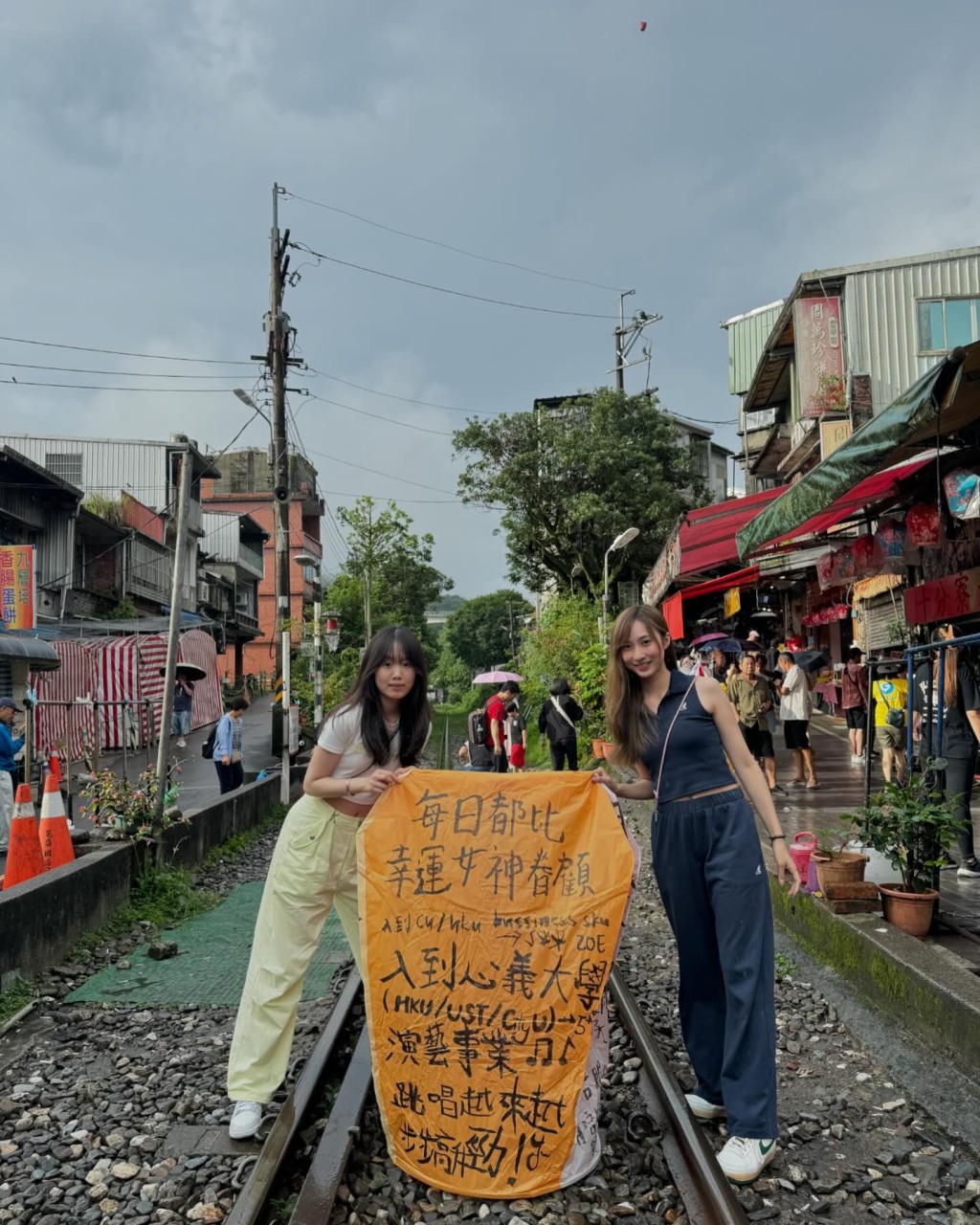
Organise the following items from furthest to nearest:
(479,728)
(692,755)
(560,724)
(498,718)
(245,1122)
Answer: (479,728)
(498,718)
(560,724)
(245,1122)
(692,755)

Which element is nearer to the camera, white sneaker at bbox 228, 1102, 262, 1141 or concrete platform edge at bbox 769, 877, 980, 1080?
white sneaker at bbox 228, 1102, 262, 1141

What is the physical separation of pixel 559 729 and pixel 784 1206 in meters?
10.7

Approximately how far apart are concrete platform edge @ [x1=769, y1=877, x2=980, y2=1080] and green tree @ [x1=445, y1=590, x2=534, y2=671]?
250 ft

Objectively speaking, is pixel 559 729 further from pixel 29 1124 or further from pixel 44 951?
pixel 29 1124

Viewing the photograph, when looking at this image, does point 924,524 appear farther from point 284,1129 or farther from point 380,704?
point 284,1129

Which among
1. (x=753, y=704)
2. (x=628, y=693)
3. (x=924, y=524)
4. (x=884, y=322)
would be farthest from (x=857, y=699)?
(x=628, y=693)

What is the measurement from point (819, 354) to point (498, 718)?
979 centimetres

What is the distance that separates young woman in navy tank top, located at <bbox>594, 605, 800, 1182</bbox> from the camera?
330 centimetres

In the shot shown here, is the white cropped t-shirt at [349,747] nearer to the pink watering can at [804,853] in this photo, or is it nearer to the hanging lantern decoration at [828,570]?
the pink watering can at [804,853]

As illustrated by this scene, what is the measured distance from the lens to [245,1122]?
357 centimetres

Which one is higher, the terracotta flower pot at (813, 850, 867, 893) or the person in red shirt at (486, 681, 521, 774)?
the person in red shirt at (486, 681, 521, 774)

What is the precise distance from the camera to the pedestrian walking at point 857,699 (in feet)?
45.9

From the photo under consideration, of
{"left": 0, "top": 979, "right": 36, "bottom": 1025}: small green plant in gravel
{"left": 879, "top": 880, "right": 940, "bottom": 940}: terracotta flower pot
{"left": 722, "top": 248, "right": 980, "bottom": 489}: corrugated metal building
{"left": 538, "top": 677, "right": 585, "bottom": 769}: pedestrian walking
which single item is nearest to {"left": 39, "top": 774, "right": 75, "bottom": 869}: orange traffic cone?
{"left": 0, "top": 979, "right": 36, "bottom": 1025}: small green plant in gravel

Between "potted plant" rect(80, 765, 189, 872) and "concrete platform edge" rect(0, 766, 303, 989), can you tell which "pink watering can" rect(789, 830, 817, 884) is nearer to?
"concrete platform edge" rect(0, 766, 303, 989)
